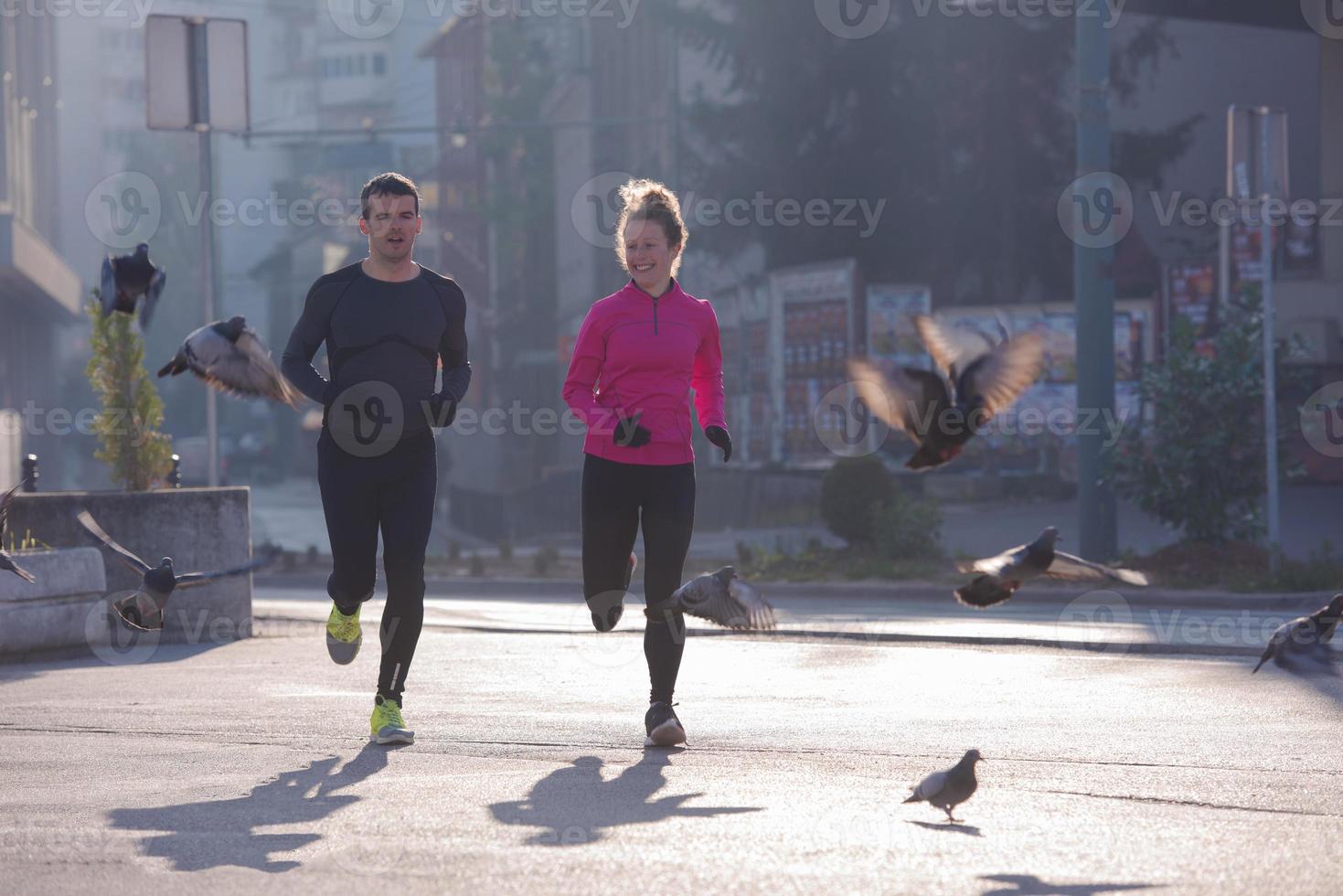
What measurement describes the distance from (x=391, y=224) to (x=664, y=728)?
7.09 ft

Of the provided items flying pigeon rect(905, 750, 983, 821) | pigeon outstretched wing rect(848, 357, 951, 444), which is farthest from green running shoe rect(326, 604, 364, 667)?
flying pigeon rect(905, 750, 983, 821)

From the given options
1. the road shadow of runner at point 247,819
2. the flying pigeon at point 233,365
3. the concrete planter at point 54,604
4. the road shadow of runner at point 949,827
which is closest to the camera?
the road shadow of runner at point 247,819

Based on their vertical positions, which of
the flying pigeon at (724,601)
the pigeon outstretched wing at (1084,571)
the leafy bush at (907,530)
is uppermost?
the pigeon outstretched wing at (1084,571)

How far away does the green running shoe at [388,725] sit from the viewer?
274 inches

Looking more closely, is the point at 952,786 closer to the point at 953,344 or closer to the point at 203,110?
the point at 953,344

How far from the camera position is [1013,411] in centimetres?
2522

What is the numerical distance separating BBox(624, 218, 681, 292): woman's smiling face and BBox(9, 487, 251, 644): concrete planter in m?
5.11

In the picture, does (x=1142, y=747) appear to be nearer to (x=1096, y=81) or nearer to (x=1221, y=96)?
(x=1096, y=81)

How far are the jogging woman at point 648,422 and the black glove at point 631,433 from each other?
1cm

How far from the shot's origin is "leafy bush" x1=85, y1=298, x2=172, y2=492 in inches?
466

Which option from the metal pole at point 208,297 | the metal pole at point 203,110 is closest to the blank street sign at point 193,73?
the metal pole at point 203,110

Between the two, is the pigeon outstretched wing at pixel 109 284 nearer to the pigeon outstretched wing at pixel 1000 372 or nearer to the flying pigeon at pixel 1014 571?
the pigeon outstretched wing at pixel 1000 372

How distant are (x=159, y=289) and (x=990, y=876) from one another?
4981mm

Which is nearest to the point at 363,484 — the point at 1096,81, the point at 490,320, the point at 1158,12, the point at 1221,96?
the point at 1096,81
